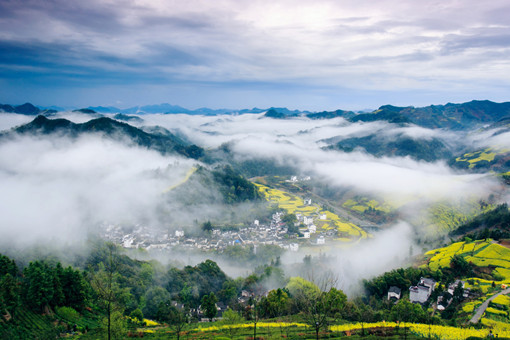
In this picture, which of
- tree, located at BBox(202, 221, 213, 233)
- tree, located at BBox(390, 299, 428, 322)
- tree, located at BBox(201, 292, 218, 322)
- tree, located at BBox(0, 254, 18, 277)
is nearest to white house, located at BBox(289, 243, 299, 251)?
tree, located at BBox(202, 221, 213, 233)

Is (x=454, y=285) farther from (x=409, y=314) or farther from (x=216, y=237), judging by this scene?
(x=216, y=237)

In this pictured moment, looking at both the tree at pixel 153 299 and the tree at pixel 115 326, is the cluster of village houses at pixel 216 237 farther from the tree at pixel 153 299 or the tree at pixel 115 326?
the tree at pixel 115 326

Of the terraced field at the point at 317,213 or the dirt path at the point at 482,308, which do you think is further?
the terraced field at the point at 317,213

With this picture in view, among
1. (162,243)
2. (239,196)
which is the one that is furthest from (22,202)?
(239,196)

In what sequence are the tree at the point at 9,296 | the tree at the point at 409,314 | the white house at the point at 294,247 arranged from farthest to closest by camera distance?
the white house at the point at 294,247 < the tree at the point at 409,314 < the tree at the point at 9,296

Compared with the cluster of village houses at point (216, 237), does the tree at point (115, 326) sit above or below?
above

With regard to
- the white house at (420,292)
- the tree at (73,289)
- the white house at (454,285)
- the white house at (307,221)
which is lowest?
the white house at (307,221)

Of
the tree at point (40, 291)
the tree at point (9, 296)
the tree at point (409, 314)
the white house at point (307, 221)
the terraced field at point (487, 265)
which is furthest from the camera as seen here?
the white house at point (307, 221)

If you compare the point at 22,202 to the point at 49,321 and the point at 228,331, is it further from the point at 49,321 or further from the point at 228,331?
the point at 228,331

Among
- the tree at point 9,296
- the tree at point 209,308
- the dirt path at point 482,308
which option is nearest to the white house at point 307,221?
the dirt path at point 482,308
